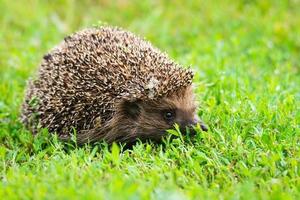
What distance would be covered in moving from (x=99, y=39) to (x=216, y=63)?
1967mm

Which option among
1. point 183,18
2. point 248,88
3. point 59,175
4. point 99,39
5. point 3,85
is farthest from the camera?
point 183,18

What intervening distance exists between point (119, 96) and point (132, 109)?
0.69 ft

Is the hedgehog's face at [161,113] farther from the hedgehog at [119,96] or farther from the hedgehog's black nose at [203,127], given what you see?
the hedgehog's black nose at [203,127]

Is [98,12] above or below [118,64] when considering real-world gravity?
above

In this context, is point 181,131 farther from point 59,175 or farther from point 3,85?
point 3,85

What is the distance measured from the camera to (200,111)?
645 centimetres

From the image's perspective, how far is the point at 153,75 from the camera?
19.5 feet

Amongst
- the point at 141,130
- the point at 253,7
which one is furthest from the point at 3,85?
the point at 253,7

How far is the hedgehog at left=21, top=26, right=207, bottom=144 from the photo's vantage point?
5.98m

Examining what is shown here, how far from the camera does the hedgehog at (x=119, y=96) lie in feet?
19.6

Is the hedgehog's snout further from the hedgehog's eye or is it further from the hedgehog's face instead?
the hedgehog's eye

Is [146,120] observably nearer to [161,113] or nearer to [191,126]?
[161,113]

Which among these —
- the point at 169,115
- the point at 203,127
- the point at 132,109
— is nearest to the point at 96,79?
the point at 132,109

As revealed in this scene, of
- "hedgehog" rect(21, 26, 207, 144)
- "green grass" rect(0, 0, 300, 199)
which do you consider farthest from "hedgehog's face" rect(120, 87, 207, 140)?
"green grass" rect(0, 0, 300, 199)
